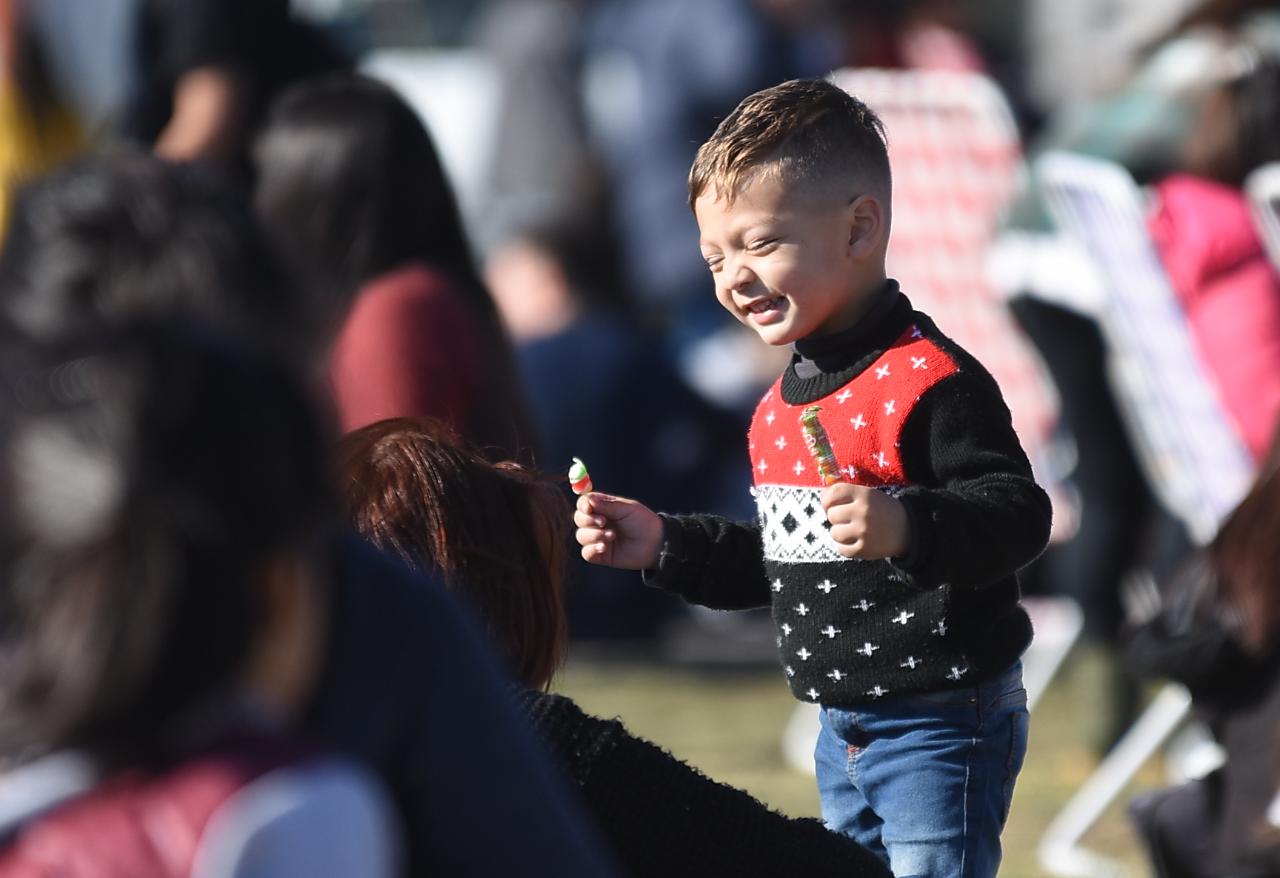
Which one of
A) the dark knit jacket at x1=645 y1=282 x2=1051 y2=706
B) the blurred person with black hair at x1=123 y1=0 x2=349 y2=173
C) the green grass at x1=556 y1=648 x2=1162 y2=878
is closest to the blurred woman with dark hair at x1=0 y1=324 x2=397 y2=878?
the dark knit jacket at x1=645 y1=282 x2=1051 y2=706

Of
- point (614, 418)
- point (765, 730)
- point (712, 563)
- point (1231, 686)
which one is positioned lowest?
point (765, 730)

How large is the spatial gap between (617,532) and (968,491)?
38 centimetres

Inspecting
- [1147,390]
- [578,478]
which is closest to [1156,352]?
[1147,390]

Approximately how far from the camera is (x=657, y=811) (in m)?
1.68

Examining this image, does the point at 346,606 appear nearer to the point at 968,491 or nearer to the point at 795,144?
the point at 968,491

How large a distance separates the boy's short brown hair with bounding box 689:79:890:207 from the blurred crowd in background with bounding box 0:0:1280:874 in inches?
14.0

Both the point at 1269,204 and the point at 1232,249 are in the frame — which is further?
the point at 1232,249

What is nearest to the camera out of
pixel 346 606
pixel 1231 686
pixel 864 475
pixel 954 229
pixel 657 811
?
pixel 346 606

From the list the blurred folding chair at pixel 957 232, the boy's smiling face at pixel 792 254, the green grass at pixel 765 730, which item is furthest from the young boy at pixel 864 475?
the blurred folding chair at pixel 957 232

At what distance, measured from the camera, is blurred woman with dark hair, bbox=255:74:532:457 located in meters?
3.03

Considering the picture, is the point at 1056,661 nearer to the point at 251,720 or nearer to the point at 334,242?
the point at 334,242

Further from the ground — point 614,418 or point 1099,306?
point 1099,306

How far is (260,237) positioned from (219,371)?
0.17 meters

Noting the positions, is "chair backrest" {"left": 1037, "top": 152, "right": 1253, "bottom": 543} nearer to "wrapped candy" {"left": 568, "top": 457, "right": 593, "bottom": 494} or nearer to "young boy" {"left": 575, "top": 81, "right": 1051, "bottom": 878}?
"young boy" {"left": 575, "top": 81, "right": 1051, "bottom": 878}
